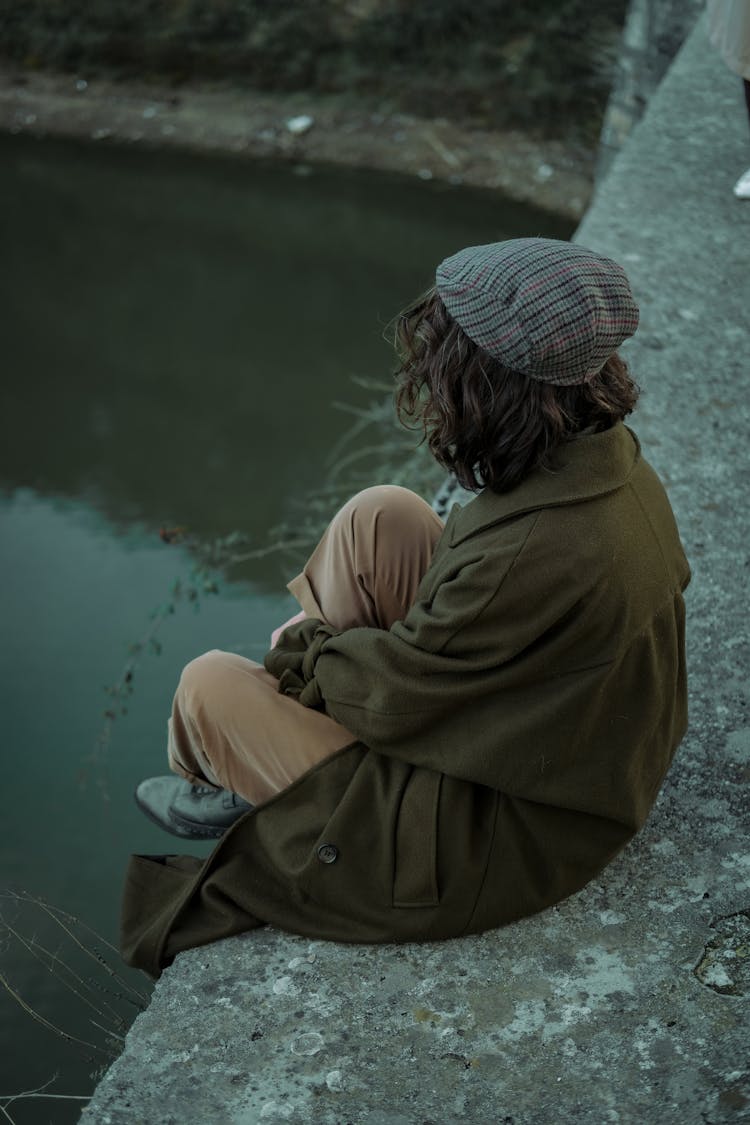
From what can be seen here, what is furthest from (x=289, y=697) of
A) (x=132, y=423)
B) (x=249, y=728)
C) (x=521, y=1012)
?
(x=132, y=423)

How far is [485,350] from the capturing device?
1.51m

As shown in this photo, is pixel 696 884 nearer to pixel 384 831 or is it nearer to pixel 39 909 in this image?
pixel 384 831

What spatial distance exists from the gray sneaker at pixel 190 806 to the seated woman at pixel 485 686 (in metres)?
0.16

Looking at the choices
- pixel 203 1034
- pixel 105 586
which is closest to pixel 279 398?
pixel 105 586

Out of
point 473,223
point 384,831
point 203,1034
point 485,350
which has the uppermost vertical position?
point 485,350

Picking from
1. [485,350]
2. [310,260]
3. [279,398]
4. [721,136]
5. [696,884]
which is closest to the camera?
[485,350]

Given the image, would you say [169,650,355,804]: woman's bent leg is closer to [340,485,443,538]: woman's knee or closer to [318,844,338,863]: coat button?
[318,844,338,863]: coat button

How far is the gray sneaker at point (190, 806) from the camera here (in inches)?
79.1

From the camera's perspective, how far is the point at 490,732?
1597 mm

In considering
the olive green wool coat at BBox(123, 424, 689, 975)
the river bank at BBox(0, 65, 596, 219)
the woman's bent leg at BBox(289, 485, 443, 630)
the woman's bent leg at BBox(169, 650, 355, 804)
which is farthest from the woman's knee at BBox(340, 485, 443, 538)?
the river bank at BBox(0, 65, 596, 219)

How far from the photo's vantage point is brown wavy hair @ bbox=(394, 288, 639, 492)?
154 cm

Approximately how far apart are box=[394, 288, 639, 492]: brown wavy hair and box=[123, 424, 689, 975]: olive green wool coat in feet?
0.10

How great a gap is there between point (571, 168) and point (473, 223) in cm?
111

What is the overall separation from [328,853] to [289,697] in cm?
26
